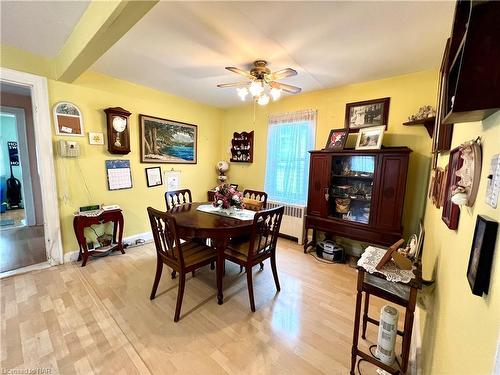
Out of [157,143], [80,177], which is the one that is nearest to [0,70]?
[80,177]

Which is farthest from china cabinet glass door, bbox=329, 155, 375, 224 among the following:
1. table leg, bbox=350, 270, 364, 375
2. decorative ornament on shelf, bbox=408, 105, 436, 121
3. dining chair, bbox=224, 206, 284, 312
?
table leg, bbox=350, 270, 364, 375

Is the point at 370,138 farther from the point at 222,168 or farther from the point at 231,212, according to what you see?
the point at 222,168

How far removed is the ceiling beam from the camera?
4.20 ft

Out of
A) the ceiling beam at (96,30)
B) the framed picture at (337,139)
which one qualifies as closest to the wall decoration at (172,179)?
the ceiling beam at (96,30)

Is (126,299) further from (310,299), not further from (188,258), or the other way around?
(310,299)

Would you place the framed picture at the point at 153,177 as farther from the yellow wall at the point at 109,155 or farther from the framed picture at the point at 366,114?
the framed picture at the point at 366,114

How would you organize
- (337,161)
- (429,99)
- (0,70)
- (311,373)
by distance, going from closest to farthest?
(311,373), (0,70), (429,99), (337,161)

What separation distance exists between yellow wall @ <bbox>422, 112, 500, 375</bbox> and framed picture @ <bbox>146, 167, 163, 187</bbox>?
3612 millimetres

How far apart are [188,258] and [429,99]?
319cm

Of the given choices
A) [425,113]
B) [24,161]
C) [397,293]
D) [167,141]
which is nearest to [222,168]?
[167,141]

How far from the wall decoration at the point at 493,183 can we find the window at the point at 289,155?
2797 mm

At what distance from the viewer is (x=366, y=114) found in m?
2.90

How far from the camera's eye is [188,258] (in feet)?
6.62

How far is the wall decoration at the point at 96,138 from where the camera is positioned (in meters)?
2.85
